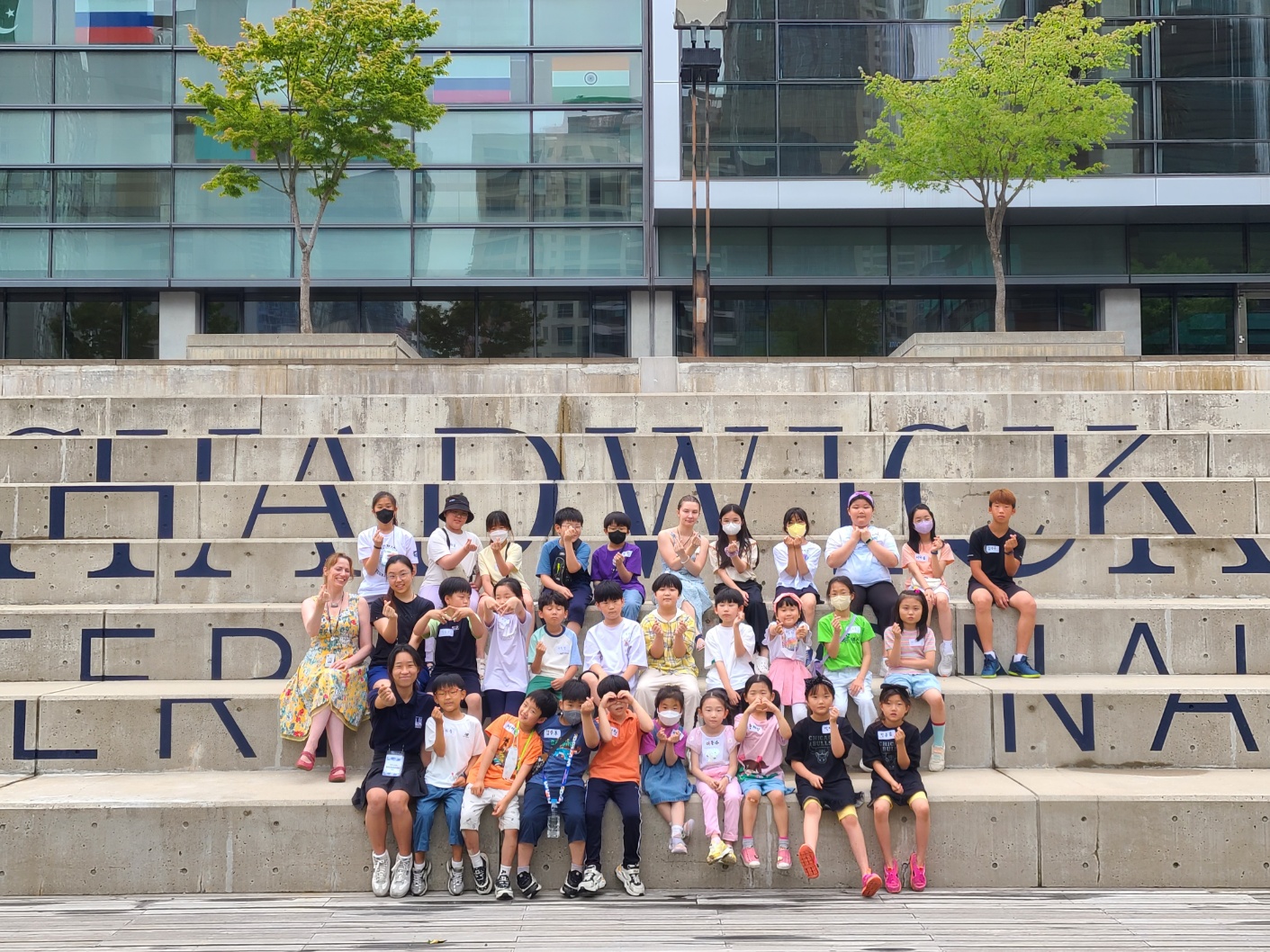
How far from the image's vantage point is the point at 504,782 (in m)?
7.46

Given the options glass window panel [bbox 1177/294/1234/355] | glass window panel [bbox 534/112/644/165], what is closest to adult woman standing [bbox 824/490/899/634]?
glass window panel [bbox 534/112/644/165]

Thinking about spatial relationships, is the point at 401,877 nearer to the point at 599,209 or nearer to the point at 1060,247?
the point at 599,209

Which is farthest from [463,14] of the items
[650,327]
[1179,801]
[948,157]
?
[1179,801]

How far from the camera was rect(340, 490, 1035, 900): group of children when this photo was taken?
7.30 metres

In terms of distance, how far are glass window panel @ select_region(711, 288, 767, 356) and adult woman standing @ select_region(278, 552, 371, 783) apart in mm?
19340

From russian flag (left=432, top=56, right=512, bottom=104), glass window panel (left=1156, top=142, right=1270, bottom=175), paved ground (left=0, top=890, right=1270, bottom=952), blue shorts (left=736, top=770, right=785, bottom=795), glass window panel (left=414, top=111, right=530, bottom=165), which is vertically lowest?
paved ground (left=0, top=890, right=1270, bottom=952)

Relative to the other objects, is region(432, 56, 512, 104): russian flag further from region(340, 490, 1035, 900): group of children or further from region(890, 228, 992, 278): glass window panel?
region(340, 490, 1035, 900): group of children

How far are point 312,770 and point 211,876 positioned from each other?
1025 millimetres

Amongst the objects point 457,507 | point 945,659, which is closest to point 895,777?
point 945,659

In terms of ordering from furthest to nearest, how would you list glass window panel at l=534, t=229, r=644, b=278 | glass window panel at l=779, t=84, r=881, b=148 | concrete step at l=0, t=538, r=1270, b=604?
glass window panel at l=534, t=229, r=644, b=278 → glass window panel at l=779, t=84, r=881, b=148 → concrete step at l=0, t=538, r=1270, b=604

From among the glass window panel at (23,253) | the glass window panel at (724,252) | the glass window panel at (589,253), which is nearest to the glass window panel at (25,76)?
the glass window panel at (23,253)

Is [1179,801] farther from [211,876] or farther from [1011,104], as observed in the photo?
[1011,104]

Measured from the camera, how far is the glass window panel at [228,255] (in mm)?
26312

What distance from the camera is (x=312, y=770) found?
8.26 metres
